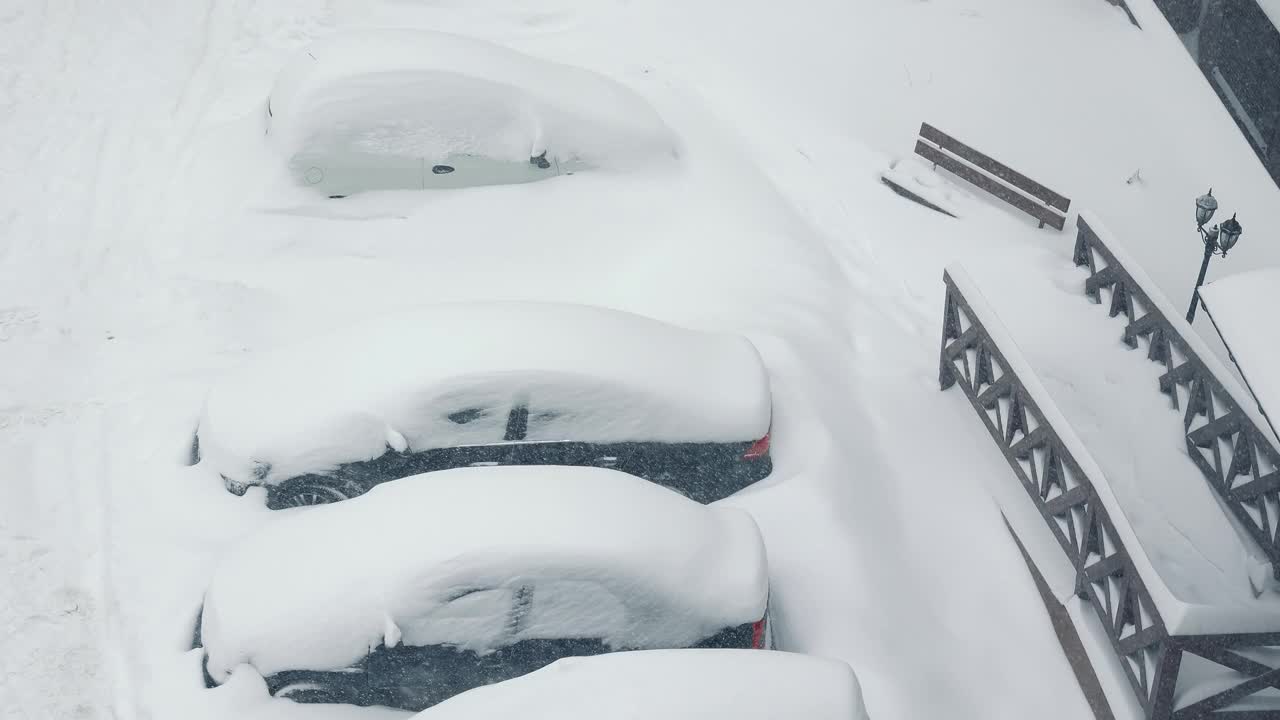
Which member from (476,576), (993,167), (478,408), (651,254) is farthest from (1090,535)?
(993,167)

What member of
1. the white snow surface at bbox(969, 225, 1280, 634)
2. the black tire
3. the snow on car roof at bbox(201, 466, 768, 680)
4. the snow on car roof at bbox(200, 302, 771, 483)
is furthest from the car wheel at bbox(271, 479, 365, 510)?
the black tire

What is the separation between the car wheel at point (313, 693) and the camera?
19.3 ft

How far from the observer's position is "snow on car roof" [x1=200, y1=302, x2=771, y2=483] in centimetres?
695

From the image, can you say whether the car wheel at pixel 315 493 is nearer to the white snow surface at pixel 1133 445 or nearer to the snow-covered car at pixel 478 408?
the snow-covered car at pixel 478 408

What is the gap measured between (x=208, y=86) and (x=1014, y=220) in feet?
29.4

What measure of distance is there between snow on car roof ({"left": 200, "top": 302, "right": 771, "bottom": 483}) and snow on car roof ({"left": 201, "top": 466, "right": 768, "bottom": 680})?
71 centimetres

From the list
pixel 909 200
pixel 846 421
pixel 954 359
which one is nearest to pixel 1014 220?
pixel 909 200

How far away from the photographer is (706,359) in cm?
771

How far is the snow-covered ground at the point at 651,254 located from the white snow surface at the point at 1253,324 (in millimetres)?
2135

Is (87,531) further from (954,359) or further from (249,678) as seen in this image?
(954,359)

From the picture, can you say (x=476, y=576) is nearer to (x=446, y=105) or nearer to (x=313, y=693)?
(x=313, y=693)

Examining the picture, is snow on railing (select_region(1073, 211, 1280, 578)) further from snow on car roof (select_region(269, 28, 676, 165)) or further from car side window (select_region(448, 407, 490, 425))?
car side window (select_region(448, 407, 490, 425))

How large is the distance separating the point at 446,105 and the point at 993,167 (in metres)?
5.66

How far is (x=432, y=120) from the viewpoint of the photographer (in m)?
9.98
